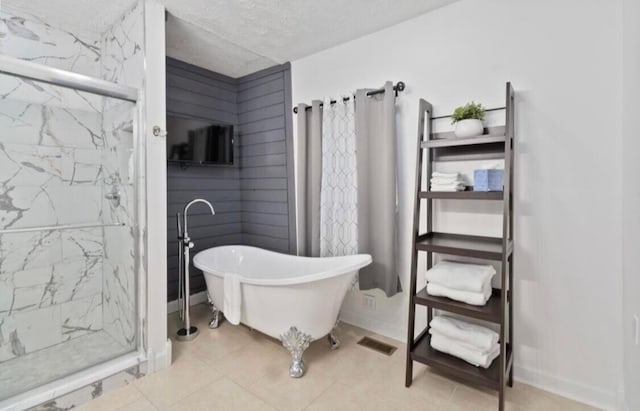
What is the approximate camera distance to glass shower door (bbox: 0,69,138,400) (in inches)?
78.6

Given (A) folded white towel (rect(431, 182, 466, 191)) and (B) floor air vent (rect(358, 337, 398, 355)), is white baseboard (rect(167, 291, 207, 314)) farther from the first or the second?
(A) folded white towel (rect(431, 182, 466, 191))

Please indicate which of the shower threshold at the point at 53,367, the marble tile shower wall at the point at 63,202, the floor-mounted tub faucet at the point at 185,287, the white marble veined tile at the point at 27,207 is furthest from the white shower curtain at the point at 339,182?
the white marble veined tile at the point at 27,207

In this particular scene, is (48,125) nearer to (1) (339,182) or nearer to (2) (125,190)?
(2) (125,190)

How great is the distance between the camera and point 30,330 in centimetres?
210

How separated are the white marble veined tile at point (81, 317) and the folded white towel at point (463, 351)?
2358mm

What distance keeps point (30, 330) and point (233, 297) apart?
53.8 inches

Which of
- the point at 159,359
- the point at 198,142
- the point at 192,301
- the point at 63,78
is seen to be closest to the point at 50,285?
the point at 159,359

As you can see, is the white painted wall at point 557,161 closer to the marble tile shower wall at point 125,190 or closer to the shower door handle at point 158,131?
the shower door handle at point 158,131

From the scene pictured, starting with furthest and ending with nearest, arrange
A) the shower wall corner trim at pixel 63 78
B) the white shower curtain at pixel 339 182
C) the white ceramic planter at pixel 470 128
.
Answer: the white shower curtain at pixel 339 182, the white ceramic planter at pixel 470 128, the shower wall corner trim at pixel 63 78

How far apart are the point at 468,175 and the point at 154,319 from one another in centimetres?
237

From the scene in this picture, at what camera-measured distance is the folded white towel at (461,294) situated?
67.8 inches

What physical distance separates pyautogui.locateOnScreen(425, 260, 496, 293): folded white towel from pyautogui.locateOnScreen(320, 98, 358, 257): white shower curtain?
84cm

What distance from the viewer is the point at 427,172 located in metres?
2.21

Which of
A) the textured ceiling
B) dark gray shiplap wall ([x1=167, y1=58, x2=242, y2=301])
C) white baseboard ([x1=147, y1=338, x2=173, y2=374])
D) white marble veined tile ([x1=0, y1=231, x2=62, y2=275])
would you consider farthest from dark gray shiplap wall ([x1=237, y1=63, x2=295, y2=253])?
white marble veined tile ([x1=0, y1=231, x2=62, y2=275])
